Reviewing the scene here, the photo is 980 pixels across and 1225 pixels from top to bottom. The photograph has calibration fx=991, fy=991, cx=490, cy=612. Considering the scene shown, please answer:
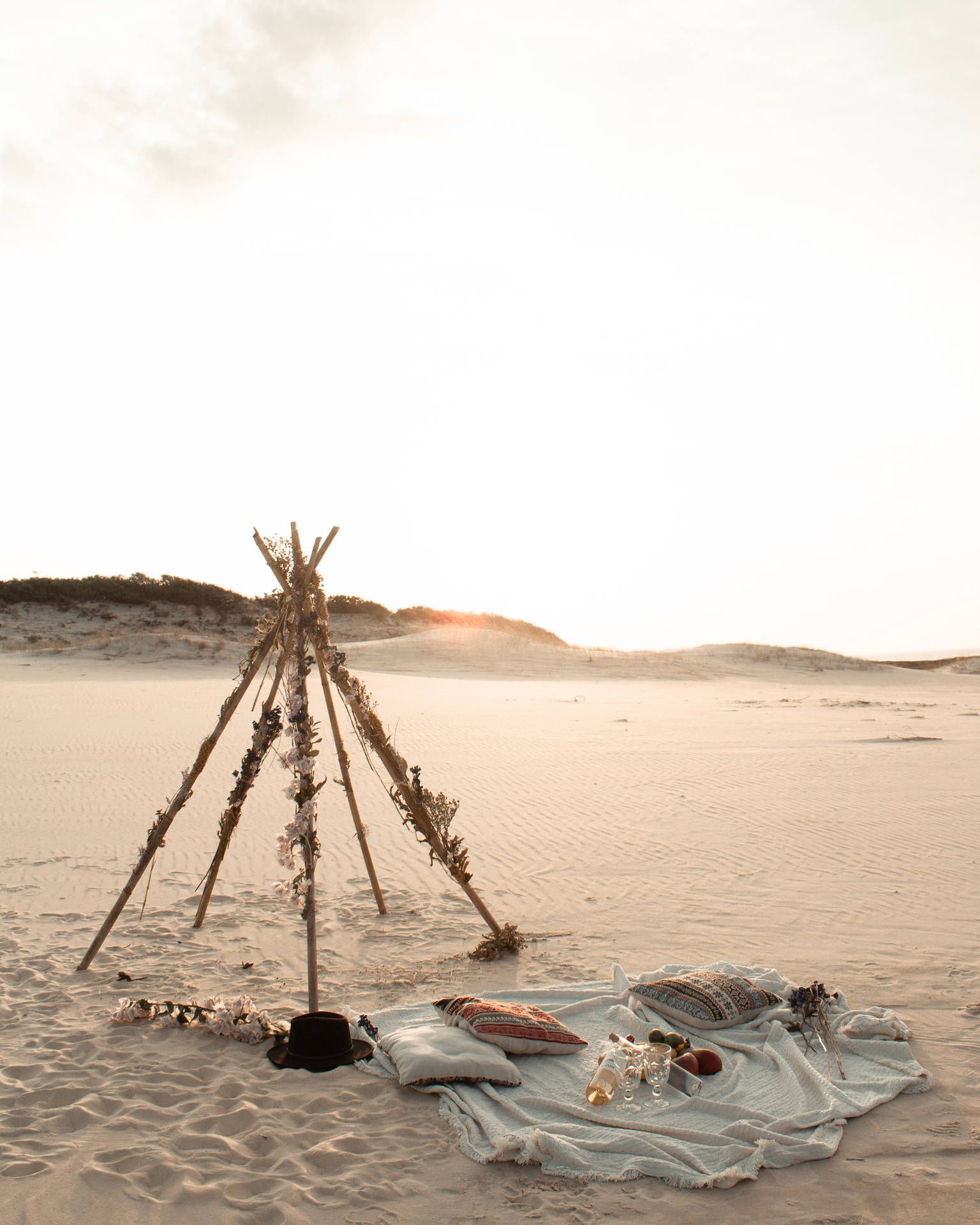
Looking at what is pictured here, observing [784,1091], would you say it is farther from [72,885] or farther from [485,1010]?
[72,885]

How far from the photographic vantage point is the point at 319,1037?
5551 millimetres

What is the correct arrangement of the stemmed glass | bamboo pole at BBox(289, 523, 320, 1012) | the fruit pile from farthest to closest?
bamboo pole at BBox(289, 523, 320, 1012), the fruit pile, the stemmed glass

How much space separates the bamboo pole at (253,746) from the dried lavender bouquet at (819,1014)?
3840 millimetres

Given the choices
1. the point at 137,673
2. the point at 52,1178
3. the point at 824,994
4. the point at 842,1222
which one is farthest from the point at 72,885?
the point at 137,673

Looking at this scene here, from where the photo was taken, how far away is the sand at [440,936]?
4348 mm

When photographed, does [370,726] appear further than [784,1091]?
Yes

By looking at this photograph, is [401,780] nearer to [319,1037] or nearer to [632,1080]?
[319,1037]

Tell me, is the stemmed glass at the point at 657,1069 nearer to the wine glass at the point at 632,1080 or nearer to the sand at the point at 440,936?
the wine glass at the point at 632,1080

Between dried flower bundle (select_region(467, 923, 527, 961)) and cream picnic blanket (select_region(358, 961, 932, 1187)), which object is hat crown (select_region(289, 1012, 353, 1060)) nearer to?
cream picnic blanket (select_region(358, 961, 932, 1187))

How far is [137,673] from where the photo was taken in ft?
120

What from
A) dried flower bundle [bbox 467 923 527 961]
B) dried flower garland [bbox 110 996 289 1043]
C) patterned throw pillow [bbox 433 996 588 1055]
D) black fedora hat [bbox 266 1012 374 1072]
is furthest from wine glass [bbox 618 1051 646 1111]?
dried flower bundle [bbox 467 923 527 961]

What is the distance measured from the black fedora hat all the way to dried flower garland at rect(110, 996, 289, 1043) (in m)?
0.24

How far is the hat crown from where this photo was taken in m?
5.54

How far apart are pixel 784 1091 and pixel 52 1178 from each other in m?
3.57
